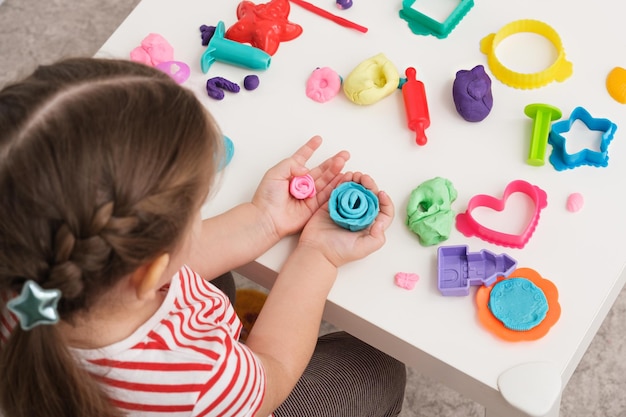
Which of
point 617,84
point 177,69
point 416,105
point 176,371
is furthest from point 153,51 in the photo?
point 617,84

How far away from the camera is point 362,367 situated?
34.2 inches

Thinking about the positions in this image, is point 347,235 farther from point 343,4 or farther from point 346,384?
point 343,4

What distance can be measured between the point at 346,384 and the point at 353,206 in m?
0.22

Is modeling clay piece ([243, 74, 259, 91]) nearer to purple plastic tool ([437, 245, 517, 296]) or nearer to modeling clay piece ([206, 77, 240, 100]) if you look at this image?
modeling clay piece ([206, 77, 240, 100])

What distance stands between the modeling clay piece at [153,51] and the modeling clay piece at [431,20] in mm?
295

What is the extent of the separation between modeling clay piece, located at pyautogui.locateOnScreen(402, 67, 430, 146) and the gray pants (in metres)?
0.27

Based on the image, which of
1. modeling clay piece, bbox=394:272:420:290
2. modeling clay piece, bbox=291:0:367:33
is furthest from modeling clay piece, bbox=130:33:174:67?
modeling clay piece, bbox=394:272:420:290

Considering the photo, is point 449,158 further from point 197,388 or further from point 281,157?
point 197,388

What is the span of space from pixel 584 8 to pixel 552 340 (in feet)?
1.44

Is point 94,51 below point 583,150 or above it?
below

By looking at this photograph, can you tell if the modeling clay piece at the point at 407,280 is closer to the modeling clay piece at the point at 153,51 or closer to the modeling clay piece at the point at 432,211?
the modeling clay piece at the point at 432,211

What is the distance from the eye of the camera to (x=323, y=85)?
87 cm

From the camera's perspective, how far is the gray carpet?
3.88 feet

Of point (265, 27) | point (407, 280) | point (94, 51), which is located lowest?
point (94, 51)
